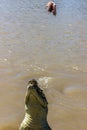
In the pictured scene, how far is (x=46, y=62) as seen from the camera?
370 inches

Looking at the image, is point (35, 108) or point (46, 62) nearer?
point (35, 108)

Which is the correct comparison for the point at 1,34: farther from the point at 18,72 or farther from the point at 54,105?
the point at 54,105

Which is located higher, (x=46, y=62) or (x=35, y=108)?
(x=35, y=108)

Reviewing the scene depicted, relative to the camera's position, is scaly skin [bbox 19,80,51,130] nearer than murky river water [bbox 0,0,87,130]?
Yes

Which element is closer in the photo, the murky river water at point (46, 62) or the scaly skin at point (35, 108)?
the scaly skin at point (35, 108)

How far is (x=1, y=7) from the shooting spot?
15953mm

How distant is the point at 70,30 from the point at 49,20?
140 cm

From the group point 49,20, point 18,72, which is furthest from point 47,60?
point 49,20

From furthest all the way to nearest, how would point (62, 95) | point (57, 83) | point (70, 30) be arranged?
1. point (70, 30)
2. point (57, 83)
3. point (62, 95)

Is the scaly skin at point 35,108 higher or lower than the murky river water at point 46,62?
higher

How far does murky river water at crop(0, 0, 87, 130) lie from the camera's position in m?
6.65

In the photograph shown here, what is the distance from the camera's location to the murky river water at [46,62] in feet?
21.8

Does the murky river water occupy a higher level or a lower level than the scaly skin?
lower

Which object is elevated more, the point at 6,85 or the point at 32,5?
the point at 6,85
